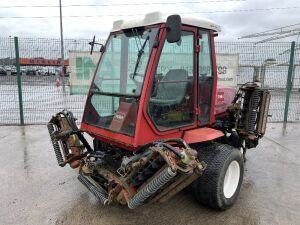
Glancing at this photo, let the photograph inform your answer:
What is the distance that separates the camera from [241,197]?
158 inches

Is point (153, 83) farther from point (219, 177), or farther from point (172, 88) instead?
point (219, 177)

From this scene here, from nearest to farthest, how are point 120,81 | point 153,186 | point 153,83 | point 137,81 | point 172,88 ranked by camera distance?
point 153,186
point 153,83
point 137,81
point 172,88
point 120,81

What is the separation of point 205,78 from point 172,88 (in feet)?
1.94

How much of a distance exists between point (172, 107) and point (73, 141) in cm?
137

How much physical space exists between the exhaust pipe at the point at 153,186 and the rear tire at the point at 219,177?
34.0 inches

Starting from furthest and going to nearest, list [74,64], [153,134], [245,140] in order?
[74,64]
[245,140]
[153,134]

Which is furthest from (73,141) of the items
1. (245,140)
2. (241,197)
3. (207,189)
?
(245,140)

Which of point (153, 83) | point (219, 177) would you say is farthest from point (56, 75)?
point (219, 177)

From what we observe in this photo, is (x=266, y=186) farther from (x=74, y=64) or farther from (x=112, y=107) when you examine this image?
(x=74, y=64)

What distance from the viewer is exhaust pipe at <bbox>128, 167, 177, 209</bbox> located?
2687 millimetres

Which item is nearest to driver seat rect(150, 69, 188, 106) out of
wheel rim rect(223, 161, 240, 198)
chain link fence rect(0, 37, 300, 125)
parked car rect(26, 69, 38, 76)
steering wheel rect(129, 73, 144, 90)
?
steering wheel rect(129, 73, 144, 90)

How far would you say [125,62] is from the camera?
151 inches

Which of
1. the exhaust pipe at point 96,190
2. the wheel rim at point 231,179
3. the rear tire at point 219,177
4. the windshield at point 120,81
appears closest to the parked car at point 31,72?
the windshield at point 120,81

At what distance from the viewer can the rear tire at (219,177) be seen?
3463mm
